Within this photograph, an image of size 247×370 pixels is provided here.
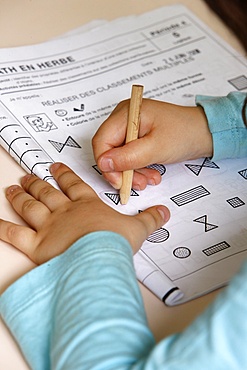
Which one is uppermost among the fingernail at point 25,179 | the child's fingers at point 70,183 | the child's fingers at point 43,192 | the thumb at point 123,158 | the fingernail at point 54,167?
the fingernail at point 25,179

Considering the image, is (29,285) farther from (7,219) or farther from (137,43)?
(137,43)

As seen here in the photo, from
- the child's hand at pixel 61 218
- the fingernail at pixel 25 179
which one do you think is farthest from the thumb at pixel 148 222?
the fingernail at pixel 25 179

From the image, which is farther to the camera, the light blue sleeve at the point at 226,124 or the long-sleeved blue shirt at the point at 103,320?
the light blue sleeve at the point at 226,124

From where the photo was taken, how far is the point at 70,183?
2.19 feet

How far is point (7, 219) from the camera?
2.16 feet

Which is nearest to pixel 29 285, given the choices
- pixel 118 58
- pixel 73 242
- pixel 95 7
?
pixel 73 242

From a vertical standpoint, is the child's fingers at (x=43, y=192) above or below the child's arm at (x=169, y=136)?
above

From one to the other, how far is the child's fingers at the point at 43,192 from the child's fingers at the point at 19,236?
1.3 inches

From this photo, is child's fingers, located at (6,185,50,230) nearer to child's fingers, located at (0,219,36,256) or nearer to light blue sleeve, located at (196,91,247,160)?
child's fingers, located at (0,219,36,256)

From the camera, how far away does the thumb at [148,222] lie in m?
0.61

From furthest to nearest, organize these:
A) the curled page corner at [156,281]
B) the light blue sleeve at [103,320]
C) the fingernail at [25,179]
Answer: the fingernail at [25,179] < the curled page corner at [156,281] < the light blue sleeve at [103,320]

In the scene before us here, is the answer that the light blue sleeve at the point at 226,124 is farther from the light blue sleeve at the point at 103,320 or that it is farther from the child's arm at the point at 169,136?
the light blue sleeve at the point at 103,320

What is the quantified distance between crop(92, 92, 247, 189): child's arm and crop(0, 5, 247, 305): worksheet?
0.01m

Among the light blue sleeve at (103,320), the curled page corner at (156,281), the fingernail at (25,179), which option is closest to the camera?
the light blue sleeve at (103,320)
